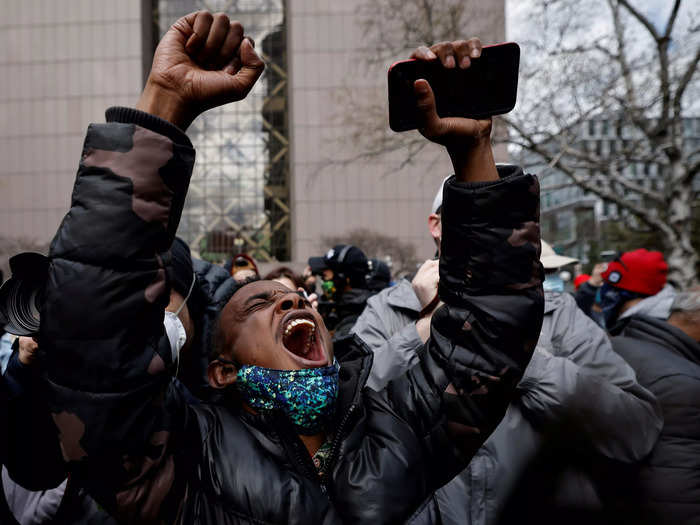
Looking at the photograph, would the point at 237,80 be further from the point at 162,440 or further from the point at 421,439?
the point at 421,439

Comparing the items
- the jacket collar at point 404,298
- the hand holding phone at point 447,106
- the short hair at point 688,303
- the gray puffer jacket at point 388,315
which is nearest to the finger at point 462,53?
the hand holding phone at point 447,106

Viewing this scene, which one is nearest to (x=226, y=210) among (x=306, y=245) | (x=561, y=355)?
(x=306, y=245)

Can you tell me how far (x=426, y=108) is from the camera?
1.31 metres

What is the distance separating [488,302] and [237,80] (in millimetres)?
803

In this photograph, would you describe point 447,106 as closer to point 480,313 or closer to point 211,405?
point 480,313

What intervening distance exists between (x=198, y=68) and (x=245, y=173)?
130 feet

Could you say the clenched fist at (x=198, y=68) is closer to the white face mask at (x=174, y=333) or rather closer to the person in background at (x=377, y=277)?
the white face mask at (x=174, y=333)

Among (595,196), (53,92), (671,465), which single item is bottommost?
(671,465)

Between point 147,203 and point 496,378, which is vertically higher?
point 147,203

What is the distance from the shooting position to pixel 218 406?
1.60 m

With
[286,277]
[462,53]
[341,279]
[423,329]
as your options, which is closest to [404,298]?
[423,329]

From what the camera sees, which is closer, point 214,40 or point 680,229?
point 214,40

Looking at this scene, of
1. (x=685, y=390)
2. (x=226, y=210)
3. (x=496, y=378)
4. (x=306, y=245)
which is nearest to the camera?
(x=496, y=378)

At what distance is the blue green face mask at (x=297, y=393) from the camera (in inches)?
60.8
